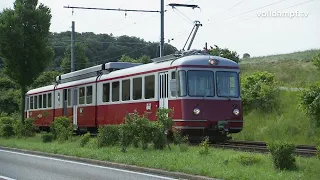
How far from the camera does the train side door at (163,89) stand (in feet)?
63.9

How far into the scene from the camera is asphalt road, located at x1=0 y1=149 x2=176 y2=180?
41.5ft

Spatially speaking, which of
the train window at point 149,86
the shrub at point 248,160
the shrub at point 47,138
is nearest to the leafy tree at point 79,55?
the shrub at point 47,138

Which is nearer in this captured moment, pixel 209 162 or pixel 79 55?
pixel 209 162

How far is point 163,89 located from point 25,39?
39.4 feet

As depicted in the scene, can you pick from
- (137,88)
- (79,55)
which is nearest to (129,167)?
(137,88)

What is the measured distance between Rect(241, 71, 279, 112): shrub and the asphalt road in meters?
12.7

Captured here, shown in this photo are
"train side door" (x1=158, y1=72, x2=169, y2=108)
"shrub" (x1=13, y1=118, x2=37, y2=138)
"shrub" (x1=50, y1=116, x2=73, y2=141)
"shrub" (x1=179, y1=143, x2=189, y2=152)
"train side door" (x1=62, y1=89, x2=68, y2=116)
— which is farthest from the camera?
"train side door" (x1=62, y1=89, x2=68, y2=116)

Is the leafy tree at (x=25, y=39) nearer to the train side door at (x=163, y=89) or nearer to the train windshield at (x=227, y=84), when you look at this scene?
the train side door at (x=163, y=89)

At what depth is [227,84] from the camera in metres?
19.8

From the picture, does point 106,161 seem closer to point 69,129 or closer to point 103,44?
point 69,129

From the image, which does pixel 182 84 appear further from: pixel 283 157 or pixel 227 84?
pixel 283 157

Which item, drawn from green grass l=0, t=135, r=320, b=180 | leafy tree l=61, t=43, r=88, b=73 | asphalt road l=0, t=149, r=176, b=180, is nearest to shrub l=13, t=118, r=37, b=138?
asphalt road l=0, t=149, r=176, b=180

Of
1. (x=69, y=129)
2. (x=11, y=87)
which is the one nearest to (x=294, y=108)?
(x=69, y=129)

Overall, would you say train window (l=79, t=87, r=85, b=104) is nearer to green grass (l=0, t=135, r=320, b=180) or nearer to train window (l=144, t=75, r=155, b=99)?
train window (l=144, t=75, r=155, b=99)
